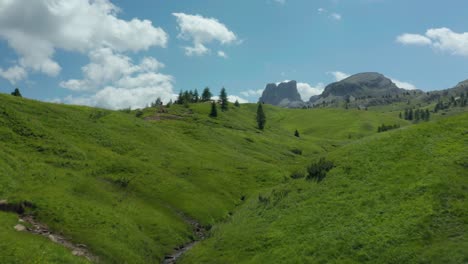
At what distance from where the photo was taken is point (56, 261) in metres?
32.1

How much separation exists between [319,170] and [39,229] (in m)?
37.1

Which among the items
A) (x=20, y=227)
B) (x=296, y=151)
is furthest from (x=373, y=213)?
(x=296, y=151)

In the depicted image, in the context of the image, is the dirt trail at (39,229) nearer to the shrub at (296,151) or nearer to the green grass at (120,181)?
the green grass at (120,181)

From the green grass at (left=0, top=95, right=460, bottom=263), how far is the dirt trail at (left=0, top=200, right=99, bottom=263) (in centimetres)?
95

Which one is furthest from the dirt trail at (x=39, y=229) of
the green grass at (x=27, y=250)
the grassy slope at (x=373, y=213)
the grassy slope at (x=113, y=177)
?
the grassy slope at (x=373, y=213)

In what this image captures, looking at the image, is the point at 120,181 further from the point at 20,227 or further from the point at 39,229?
the point at 20,227

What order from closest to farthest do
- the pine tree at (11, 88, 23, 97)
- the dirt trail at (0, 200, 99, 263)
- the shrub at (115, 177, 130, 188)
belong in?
the dirt trail at (0, 200, 99, 263) → the shrub at (115, 177, 130, 188) → the pine tree at (11, 88, 23, 97)

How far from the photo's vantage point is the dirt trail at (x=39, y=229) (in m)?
36.5

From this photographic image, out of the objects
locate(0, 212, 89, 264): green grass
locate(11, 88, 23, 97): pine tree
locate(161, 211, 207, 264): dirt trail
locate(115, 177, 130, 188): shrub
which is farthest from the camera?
locate(11, 88, 23, 97): pine tree

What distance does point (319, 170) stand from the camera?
176ft

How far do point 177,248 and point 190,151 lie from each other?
45499 millimetres

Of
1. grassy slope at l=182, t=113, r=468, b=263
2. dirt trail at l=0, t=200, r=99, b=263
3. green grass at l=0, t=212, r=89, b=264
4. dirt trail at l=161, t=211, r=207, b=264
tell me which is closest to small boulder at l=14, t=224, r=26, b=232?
dirt trail at l=0, t=200, r=99, b=263

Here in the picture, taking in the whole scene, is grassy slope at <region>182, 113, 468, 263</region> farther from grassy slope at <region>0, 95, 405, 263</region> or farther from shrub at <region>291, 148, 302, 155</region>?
shrub at <region>291, 148, 302, 155</region>

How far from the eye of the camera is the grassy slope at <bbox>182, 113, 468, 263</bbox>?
32.1 metres
